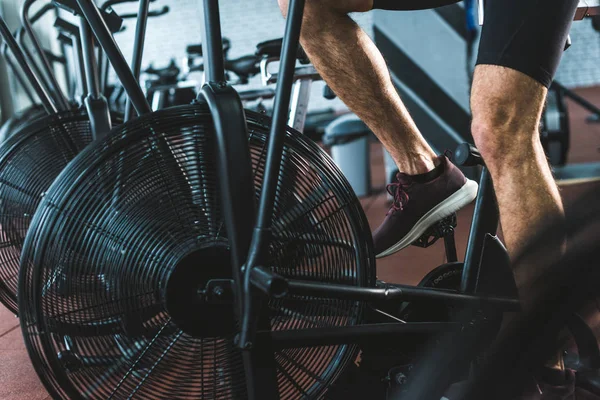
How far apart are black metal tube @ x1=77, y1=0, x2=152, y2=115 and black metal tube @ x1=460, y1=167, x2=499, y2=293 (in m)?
0.68

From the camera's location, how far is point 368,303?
122cm

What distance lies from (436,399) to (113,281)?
0.54 metres

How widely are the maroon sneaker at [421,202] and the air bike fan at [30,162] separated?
88cm

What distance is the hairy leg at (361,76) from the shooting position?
1.43 m

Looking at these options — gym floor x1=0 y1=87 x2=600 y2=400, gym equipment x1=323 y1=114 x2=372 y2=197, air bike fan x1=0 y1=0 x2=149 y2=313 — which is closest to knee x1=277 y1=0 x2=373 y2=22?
gym floor x1=0 y1=87 x2=600 y2=400

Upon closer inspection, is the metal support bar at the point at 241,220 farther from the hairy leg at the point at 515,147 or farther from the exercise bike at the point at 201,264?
the hairy leg at the point at 515,147

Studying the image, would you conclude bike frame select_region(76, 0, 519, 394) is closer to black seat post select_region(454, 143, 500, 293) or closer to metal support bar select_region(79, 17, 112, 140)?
black seat post select_region(454, 143, 500, 293)

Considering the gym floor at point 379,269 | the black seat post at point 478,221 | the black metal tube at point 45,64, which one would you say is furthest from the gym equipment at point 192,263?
the black metal tube at point 45,64

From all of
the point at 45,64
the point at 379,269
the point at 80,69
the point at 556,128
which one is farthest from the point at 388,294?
the point at 556,128

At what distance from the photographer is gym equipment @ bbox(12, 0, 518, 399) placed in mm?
1029

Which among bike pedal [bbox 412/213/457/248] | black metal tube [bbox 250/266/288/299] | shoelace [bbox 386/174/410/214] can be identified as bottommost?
bike pedal [bbox 412/213/457/248]

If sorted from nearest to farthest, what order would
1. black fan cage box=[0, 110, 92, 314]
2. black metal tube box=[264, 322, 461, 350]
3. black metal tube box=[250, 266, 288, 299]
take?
black metal tube box=[250, 266, 288, 299] → black metal tube box=[264, 322, 461, 350] → black fan cage box=[0, 110, 92, 314]

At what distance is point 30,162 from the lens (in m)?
1.94

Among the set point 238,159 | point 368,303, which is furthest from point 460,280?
point 238,159
